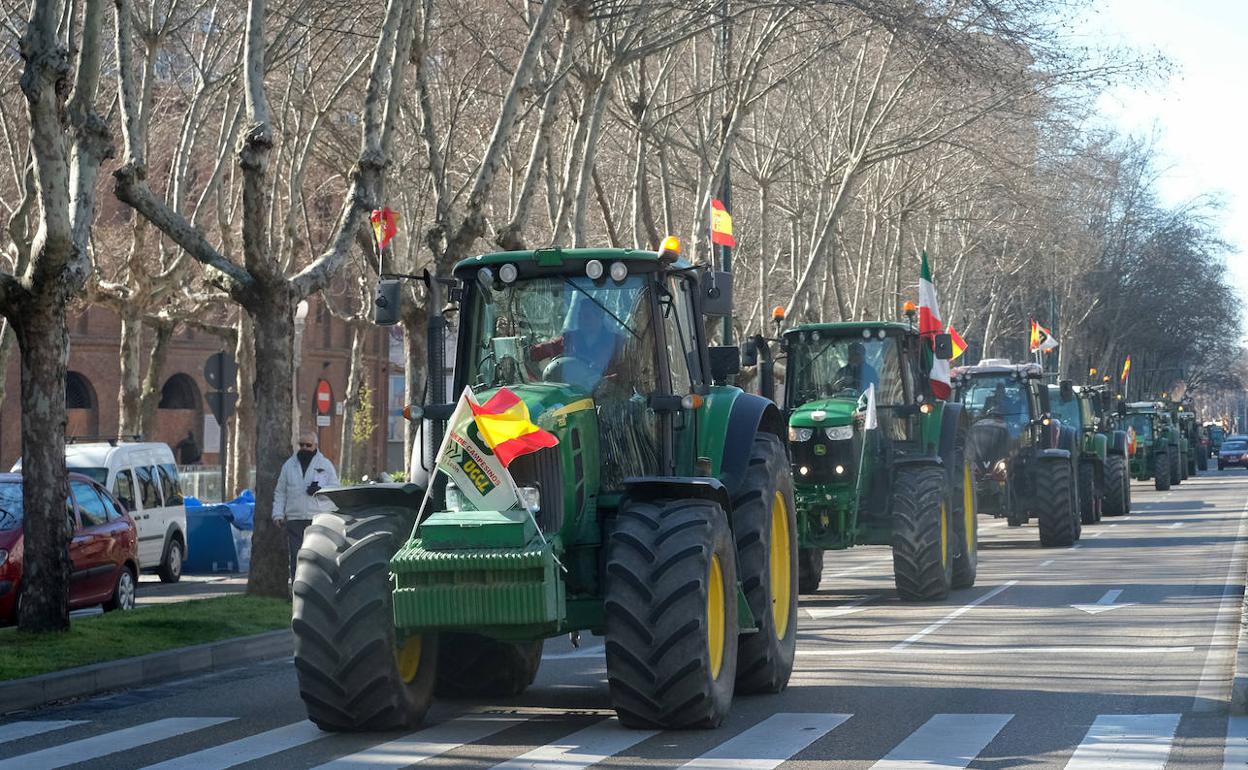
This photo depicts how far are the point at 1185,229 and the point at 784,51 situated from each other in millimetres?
48494

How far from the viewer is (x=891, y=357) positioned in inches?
794

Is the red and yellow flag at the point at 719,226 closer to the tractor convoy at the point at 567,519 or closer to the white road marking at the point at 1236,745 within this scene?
the tractor convoy at the point at 567,519

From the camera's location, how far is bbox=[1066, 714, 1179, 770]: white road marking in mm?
9102

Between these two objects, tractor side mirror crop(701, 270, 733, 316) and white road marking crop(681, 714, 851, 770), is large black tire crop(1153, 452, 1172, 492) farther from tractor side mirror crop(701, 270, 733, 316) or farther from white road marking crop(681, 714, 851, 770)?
white road marking crop(681, 714, 851, 770)

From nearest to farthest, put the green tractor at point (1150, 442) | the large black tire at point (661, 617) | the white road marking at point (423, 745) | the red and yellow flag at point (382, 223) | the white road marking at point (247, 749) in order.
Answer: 1. the white road marking at point (423, 745)
2. the white road marking at point (247, 749)
3. the large black tire at point (661, 617)
4. the red and yellow flag at point (382, 223)
5. the green tractor at point (1150, 442)

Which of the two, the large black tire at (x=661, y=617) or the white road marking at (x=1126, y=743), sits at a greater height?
the large black tire at (x=661, y=617)

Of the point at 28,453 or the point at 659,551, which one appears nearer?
the point at 659,551

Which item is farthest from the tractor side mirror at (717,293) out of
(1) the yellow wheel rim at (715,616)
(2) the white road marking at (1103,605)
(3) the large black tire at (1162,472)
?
(3) the large black tire at (1162,472)

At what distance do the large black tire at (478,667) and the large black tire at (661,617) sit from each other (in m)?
1.81

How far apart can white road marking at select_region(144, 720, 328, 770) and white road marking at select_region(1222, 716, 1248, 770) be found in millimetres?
4762

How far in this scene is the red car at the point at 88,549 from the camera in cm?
1820

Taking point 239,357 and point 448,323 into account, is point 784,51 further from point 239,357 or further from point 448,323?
point 448,323

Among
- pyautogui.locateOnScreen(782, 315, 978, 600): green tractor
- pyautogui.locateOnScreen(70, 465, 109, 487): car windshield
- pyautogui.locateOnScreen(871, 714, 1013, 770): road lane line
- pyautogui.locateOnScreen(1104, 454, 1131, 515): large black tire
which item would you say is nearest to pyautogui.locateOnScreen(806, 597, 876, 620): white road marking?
pyautogui.locateOnScreen(782, 315, 978, 600): green tractor

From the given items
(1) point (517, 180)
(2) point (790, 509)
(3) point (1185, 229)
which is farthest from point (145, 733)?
(3) point (1185, 229)
